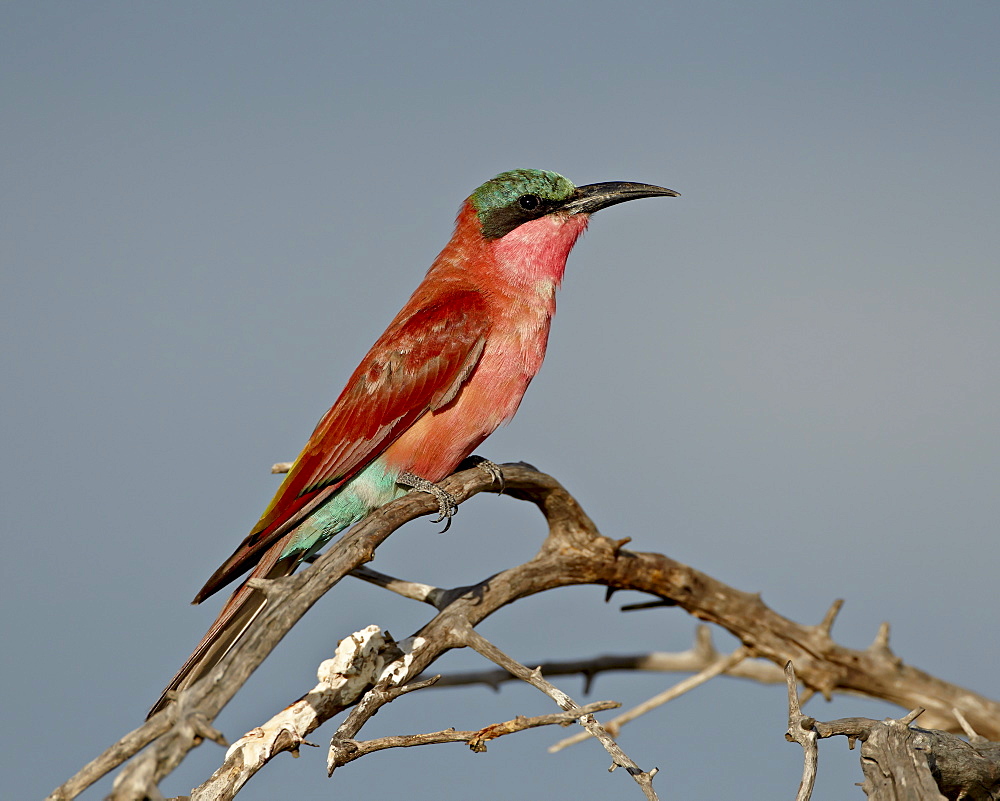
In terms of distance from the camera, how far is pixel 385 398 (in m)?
3.15

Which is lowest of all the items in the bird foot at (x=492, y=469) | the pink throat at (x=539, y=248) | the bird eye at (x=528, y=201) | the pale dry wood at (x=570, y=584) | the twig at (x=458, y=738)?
the twig at (x=458, y=738)

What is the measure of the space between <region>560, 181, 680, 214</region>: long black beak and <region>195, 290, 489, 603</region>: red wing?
2.15 ft

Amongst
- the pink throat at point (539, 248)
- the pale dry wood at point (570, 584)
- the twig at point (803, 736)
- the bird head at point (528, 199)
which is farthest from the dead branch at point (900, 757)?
the bird head at point (528, 199)

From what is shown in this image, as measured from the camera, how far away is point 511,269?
11.4 ft

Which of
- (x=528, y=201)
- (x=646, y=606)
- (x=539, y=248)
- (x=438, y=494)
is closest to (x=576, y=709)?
(x=438, y=494)

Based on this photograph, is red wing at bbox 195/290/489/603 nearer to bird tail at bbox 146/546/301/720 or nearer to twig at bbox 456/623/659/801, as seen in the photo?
bird tail at bbox 146/546/301/720

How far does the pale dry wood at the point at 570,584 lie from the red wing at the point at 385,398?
0.83ft

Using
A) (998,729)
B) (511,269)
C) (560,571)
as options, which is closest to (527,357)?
(511,269)

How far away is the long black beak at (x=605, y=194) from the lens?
3648 mm

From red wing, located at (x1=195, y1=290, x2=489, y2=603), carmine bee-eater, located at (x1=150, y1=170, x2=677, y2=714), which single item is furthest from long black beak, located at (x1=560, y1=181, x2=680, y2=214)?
red wing, located at (x1=195, y1=290, x2=489, y2=603)

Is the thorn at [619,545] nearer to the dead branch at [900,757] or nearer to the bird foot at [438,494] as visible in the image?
the bird foot at [438,494]

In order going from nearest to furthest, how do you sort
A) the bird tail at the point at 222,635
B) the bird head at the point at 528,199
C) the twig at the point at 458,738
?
1. the twig at the point at 458,738
2. the bird tail at the point at 222,635
3. the bird head at the point at 528,199

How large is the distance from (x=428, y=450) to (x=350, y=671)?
0.79m

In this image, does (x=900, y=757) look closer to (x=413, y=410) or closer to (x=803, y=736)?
(x=803, y=736)
